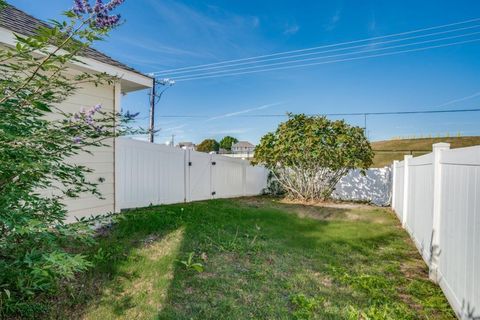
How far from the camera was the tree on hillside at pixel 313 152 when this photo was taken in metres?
8.45

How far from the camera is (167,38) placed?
1052cm

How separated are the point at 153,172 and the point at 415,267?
546cm

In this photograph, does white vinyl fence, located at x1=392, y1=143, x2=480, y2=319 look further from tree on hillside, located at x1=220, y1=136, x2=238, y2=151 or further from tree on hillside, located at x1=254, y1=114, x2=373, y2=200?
tree on hillside, located at x1=220, y1=136, x2=238, y2=151

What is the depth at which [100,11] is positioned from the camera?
1.46 metres

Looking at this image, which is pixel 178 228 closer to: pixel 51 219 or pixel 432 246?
pixel 51 219

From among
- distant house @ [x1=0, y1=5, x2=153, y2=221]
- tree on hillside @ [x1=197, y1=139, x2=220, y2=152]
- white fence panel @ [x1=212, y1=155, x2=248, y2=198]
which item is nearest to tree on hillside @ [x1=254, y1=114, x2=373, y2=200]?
white fence panel @ [x1=212, y1=155, x2=248, y2=198]

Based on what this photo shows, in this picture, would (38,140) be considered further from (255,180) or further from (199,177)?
(255,180)

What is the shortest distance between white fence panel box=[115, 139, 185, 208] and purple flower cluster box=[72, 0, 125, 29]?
13.5 feet

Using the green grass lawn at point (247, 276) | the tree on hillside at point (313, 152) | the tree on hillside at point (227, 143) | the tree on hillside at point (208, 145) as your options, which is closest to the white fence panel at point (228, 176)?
the tree on hillside at point (313, 152)

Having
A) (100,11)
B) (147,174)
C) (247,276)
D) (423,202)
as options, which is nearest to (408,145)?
(423,202)

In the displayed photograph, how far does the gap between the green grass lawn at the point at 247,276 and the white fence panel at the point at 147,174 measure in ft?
4.55

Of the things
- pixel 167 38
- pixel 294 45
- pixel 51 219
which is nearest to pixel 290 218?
pixel 51 219

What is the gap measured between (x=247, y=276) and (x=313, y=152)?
6.14 meters

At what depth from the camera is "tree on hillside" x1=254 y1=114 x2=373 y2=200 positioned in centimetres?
845
